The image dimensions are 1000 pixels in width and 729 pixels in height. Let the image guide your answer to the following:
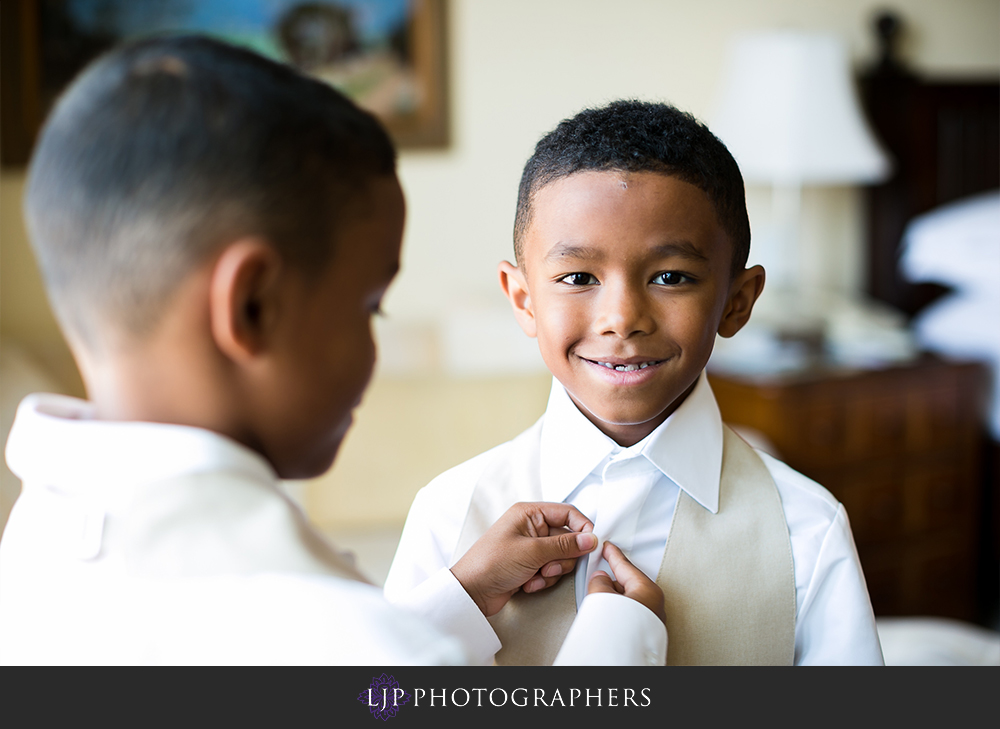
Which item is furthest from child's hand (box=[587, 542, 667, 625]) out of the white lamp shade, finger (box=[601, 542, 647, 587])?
the white lamp shade

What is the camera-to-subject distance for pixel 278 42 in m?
2.01

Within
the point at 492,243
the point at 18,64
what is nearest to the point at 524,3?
the point at 492,243

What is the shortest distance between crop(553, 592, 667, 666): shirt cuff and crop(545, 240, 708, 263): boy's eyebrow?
181 millimetres

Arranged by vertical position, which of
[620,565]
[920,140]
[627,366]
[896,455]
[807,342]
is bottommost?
[896,455]

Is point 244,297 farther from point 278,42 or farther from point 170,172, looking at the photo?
point 278,42

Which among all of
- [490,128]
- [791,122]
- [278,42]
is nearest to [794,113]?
[791,122]

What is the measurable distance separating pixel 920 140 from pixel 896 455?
868mm

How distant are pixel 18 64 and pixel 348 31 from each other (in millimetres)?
693

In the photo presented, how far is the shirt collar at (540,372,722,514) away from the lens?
1.75ft

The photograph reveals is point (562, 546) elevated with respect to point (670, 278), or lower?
lower

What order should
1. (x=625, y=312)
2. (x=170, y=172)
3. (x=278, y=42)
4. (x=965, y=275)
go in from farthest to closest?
(x=965, y=275) → (x=278, y=42) → (x=625, y=312) → (x=170, y=172)

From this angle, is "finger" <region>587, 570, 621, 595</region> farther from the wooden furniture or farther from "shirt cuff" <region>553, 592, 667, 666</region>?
the wooden furniture

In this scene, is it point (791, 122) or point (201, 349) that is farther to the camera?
point (791, 122)
